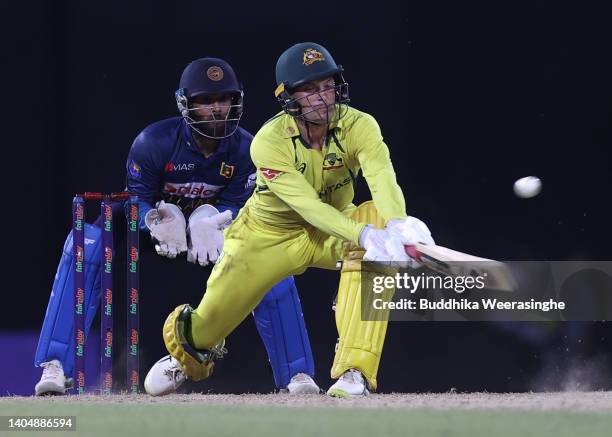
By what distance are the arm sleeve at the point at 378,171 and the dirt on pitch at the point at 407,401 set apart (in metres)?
0.61

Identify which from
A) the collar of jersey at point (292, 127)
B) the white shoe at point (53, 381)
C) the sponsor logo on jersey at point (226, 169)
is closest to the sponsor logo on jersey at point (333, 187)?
the collar of jersey at point (292, 127)

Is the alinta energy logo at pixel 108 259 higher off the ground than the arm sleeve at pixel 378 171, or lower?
lower

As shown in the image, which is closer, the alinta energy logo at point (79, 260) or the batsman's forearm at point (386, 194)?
the batsman's forearm at point (386, 194)

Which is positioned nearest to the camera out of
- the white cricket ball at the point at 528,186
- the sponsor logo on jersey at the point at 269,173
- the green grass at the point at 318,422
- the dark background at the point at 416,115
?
the green grass at the point at 318,422

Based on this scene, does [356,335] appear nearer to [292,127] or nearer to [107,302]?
[292,127]

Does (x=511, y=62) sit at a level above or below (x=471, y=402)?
above

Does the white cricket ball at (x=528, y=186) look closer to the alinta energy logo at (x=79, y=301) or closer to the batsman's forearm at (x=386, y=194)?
the batsman's forearm at (x=386, y=194)

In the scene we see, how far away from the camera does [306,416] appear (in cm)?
373

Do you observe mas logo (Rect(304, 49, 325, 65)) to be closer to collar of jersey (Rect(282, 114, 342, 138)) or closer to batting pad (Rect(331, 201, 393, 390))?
collar of jersey (Rect(282, 114, 342, 138))

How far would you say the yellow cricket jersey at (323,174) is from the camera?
14.6 ft

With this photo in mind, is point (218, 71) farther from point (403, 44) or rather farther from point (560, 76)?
point (560, 76)

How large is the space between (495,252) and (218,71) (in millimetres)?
1500

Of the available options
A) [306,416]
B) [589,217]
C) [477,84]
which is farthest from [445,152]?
[306,416]

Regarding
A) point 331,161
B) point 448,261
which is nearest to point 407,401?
point 448,261
